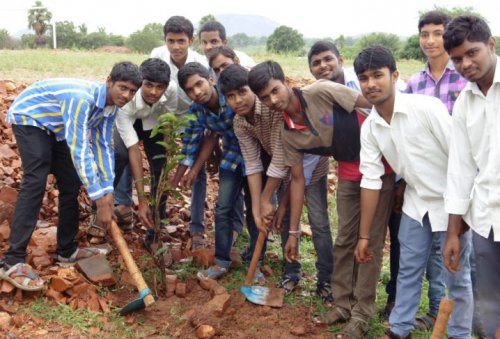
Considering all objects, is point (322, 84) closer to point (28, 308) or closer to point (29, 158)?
point (29, 158)

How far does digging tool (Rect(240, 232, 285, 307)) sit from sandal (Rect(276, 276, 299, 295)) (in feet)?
0.38

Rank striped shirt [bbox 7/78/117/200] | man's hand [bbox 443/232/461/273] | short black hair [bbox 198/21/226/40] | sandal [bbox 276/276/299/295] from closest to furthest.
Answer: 1. man's hand [bbox 443/232/461/273]
2. striped shirt [bbox 7/78/117/200]
3. sandal [bbox 276/276/299/295]
4. short black hair [bbox 198/21/226/40]

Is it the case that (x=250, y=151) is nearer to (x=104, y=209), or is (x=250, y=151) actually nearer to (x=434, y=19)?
(x=104, y=209)

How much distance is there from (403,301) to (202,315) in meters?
1.31

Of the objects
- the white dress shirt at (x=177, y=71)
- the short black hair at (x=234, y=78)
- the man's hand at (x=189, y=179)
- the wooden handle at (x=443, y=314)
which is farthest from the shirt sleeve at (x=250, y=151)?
the wooden handle at (x=443, y=314)

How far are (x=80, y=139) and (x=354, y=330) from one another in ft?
6.95

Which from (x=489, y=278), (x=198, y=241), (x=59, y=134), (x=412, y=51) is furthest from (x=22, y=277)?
(x=412, y=51)

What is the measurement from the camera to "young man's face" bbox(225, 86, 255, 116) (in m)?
3.67

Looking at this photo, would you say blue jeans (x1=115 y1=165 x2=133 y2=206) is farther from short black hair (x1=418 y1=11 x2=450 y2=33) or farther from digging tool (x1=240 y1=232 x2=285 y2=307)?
short black hair (x1=418 y1=11 x2=450 y2=33)

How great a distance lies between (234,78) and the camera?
361 centimetres

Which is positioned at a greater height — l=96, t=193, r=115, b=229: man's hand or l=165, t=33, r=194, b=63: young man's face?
l=165, t=33, r=194, b=63: young man's face

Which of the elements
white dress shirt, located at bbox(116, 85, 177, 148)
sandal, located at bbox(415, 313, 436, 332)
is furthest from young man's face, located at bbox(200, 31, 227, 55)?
sandal, located at bbox(415, 313, 436, 332)

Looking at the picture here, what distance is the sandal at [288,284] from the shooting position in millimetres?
4254

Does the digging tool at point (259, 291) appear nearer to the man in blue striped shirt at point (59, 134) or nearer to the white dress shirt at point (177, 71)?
the man in blue striped shirt at point (59, 134)
